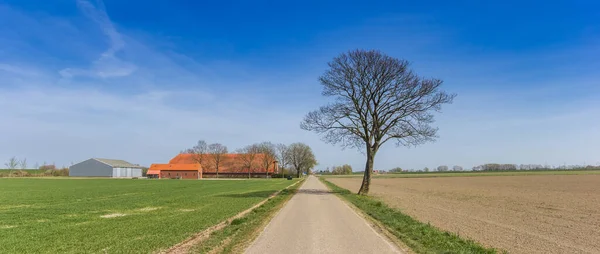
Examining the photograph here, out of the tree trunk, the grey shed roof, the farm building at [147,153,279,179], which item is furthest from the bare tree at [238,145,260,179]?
the tree trunk

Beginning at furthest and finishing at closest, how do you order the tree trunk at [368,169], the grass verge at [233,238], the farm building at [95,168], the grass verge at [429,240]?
1. the farm building at [95,168]
2. the tree trunk at [368,169]
3. the grass verge at [429,240]
4. the grass verge at [233,238]

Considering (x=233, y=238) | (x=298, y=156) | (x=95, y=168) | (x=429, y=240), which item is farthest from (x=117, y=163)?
(x=429, y=240)

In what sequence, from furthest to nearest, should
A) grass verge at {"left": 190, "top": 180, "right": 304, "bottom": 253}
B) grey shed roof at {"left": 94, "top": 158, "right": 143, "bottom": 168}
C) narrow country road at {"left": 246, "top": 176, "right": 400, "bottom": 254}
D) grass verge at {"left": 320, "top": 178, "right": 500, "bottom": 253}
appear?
grey shed roof at {"left": 94, "top": 158, "right": 143, "bottom": 168} < grass verge at {"left": 320, "top": 178, "right": 500, "bottom": 253} < grass verge at {"left": 190, "top": 180, "right": 304, "bottom": 253} < narrow country road at {"left": 246, "top": 176, "right": 400, "bottom": 254}

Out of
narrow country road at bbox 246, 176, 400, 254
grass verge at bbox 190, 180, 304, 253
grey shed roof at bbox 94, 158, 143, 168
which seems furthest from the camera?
grey shed roof at bbox 94, 158, 143, 168

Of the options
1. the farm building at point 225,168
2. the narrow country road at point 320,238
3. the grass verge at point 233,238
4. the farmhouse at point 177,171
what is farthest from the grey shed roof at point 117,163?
the narrow country road at point 320,238

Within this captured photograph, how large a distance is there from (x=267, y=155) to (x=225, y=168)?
1677 centimetres

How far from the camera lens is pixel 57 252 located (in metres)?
9.24

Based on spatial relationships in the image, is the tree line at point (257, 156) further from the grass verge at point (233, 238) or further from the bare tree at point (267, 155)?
the grass verge at point (233, 238)

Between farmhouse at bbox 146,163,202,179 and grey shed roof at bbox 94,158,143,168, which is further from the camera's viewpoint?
grey shed roof at bbox 94,158,143,168

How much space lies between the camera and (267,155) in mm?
133500

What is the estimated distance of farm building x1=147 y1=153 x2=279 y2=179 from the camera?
127787 millimetres

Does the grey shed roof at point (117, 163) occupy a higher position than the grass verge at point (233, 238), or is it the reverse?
the grey shed roof at point (117, 163)

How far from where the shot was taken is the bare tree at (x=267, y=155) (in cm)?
13262

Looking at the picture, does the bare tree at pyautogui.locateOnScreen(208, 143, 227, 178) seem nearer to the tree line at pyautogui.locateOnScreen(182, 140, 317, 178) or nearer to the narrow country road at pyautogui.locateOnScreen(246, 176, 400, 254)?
the tree line at pyautogui.locateOnScreen(182, 140, 317, 178)
